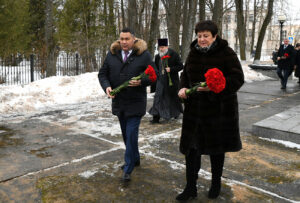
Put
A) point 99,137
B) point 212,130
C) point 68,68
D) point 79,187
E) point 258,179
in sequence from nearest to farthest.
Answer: point 212,130 → point 79,187 → point 258,179 → point 99,137 → point 68,68

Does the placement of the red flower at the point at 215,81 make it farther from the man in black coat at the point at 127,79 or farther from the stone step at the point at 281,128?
the stone step at the point at 281,128

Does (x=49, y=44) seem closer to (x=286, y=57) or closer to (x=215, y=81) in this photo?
(x=286, y=57)

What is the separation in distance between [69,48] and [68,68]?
506 centimetres

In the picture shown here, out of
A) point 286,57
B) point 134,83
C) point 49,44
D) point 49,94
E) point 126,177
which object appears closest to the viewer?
point 134,83

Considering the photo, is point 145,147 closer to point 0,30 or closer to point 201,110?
point 201,110

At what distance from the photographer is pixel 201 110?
3242mm

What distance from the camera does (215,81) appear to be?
114 inches

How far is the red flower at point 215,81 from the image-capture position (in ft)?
9.48

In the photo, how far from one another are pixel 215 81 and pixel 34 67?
12557 millimetres

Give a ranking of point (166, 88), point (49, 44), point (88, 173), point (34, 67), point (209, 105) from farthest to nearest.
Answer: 1. point (49, 44)
2. point (34, 67)
3. point (166, 88)
4. point (88, 173)
5. point (209, 105)

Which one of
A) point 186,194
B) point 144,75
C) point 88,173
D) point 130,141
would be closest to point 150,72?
point 144,75

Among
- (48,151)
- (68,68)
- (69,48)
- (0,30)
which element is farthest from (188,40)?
(48,151)

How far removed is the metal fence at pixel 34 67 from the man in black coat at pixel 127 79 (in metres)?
10.5

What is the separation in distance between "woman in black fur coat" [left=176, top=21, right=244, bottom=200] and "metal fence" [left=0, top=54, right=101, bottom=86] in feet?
37.9
